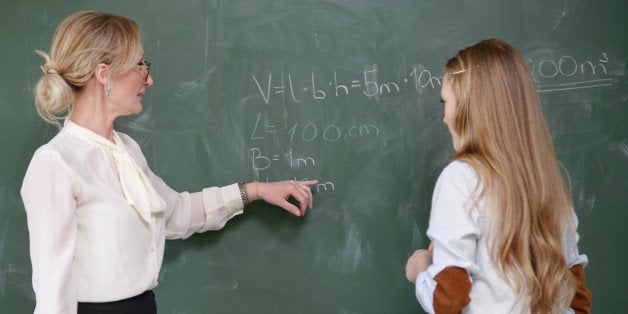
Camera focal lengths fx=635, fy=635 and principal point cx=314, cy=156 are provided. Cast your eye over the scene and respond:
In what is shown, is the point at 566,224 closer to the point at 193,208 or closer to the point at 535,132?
the point at 535,132

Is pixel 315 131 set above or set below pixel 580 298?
above

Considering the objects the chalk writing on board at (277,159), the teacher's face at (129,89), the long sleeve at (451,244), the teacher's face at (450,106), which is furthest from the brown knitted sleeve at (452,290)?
the teacher's face at (129,89)

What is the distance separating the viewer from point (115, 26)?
1.91 metres

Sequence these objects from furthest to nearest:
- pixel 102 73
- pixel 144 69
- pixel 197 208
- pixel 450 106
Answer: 1. pixel 197 208
2. pixel 144 69
3. pixel 102 73
4. pixel 450 106

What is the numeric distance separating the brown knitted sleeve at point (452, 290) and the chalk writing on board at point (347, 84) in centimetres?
97

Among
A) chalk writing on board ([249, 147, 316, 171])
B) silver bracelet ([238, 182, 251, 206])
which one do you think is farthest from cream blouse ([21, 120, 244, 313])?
chalk writing on board ([249, 147, 316, 171])

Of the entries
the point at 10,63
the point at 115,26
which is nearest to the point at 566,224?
the point at 115,26

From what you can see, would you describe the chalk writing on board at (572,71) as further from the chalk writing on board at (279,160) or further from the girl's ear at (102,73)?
the girl's ear at (102,73)

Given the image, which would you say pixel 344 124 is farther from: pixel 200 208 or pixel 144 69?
pixel 144 69

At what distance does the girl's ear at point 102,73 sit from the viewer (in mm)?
1883

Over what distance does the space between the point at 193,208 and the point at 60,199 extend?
2.18 ft

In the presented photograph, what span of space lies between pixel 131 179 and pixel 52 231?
33 cm

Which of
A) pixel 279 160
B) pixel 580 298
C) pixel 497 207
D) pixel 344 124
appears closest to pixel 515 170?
pixel 497 207

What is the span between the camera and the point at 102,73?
190cm
